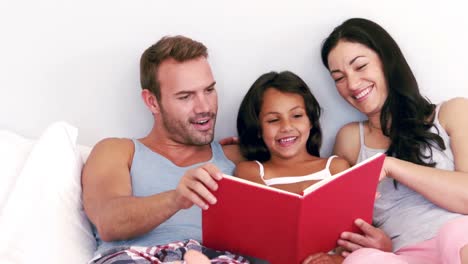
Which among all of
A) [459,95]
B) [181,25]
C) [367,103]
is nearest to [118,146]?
[181,25]

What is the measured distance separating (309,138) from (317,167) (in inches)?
6.5

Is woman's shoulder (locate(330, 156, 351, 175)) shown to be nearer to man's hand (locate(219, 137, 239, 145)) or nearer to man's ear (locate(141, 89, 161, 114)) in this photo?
man's hand (locate(219, 137, 239, 145))

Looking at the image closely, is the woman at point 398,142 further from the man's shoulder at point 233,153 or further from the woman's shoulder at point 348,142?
the man's shoulder at point 233,153

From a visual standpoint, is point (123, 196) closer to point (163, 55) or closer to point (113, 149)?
point (113, 149)

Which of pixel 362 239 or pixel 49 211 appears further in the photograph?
pixel 49 211

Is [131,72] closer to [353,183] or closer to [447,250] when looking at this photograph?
[353,183]

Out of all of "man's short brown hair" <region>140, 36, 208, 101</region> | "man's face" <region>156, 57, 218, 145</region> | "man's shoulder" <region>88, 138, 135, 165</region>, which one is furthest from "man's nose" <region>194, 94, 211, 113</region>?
"man's shoulder" <region>88, 138, 135, 165</region>

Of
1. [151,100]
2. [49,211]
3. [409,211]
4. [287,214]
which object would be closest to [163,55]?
[151,100]

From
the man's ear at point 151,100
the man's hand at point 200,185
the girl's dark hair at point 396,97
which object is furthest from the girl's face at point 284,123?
the man's hand at point 200,185

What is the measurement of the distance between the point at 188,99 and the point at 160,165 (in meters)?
0.23

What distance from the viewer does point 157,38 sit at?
182cm

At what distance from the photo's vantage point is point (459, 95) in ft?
5.87

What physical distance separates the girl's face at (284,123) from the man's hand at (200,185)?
531mm

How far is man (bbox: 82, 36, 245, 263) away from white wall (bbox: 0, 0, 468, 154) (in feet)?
0.57
